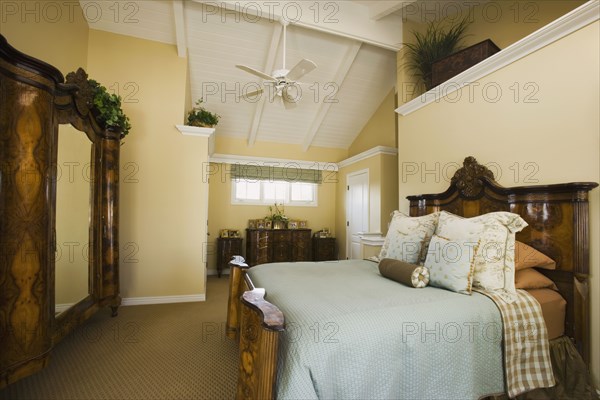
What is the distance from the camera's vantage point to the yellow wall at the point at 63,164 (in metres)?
2.06

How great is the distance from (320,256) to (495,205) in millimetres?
3739

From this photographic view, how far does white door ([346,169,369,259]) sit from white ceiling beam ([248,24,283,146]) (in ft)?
6.64

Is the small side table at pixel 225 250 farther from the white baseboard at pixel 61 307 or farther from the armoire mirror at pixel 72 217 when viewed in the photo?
the white baseboard at pixel 61 307

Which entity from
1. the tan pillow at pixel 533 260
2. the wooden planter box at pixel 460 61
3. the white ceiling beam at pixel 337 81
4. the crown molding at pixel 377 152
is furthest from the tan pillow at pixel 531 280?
the white ceiling beam at pixel 337 81

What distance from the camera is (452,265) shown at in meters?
1.75

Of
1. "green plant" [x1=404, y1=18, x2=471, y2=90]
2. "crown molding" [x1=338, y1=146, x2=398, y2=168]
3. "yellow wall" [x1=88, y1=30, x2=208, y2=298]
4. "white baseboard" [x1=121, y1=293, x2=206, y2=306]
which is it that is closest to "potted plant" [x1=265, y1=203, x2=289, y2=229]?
"crown molding" [x1=338, y1=146, x2=398, y2=168]

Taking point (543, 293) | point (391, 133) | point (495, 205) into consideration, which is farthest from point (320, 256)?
point (543, 293)

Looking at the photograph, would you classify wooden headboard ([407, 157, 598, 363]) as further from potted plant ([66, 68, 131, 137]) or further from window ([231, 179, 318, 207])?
window ([231, 179, 318, 207])

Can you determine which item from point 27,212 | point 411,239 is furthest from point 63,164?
point 411,239

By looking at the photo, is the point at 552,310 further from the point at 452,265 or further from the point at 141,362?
the point at 141,362

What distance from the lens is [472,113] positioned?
8.70 ft

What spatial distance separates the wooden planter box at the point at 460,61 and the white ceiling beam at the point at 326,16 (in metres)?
1.01

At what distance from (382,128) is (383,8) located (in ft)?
6.70

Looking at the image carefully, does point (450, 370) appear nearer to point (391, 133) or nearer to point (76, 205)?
point (76, 205)
